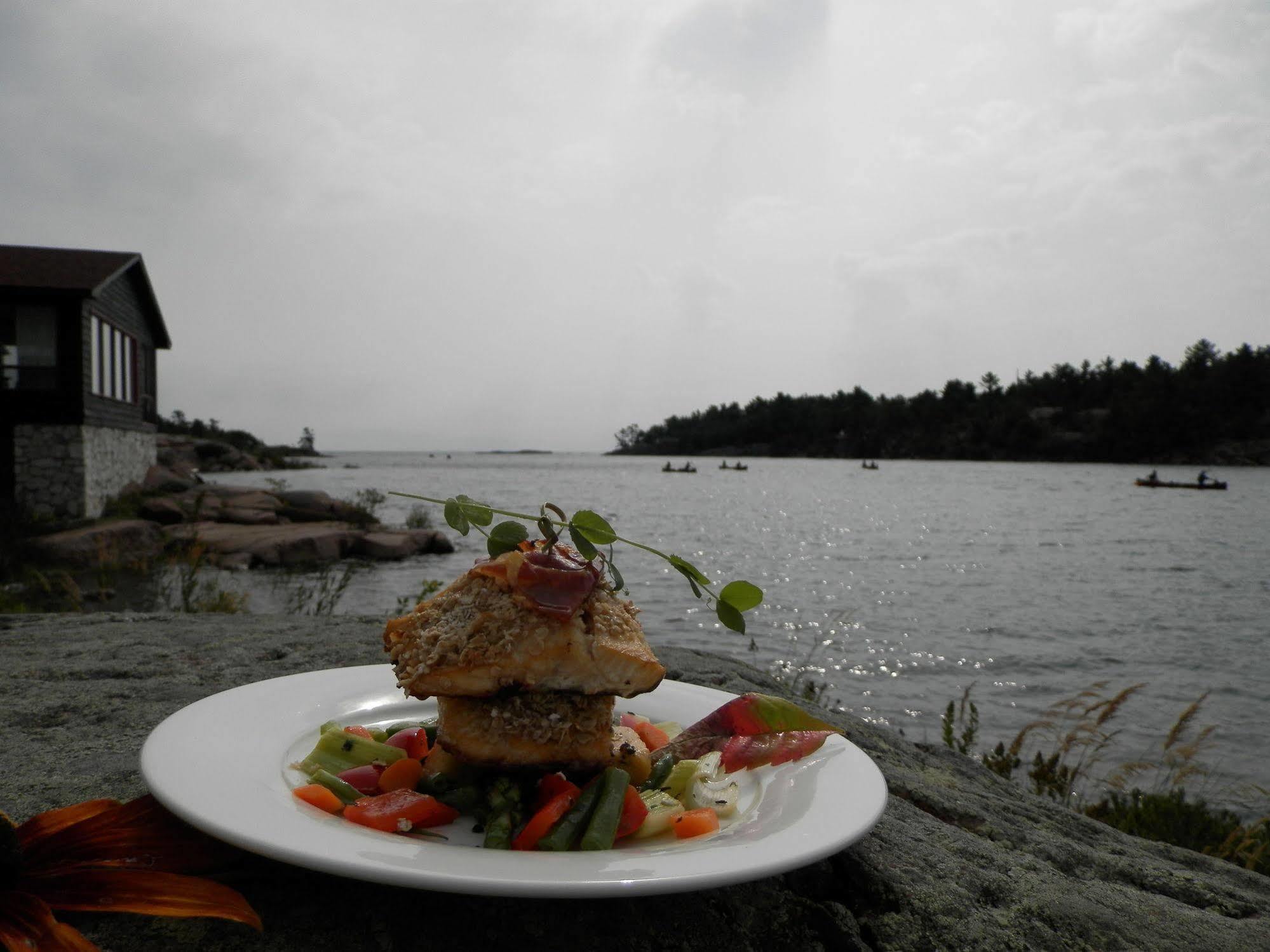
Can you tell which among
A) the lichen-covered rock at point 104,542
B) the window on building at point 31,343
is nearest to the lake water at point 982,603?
the lichen-covered rock at point 104,542

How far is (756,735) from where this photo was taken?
2225mm

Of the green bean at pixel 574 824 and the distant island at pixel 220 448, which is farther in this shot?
the distant island at pixel 220 448

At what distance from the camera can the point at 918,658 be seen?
1419cm

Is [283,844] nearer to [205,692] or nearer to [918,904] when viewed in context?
[918,904]

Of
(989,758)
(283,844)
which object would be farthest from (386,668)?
(989,758)

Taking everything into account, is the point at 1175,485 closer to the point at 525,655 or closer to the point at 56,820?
the point at 525,655

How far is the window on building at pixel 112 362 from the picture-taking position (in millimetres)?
24391

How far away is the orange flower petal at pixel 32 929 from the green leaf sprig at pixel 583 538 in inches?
41.2

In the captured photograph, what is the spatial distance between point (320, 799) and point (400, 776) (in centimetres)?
22

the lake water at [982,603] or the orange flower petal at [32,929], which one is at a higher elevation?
the orange flower petal at [32,929]

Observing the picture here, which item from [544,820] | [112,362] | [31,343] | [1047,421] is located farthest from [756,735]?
[1047,421]

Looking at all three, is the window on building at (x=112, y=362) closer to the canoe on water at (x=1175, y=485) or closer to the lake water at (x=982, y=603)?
the lake water at (x=982, y=603)

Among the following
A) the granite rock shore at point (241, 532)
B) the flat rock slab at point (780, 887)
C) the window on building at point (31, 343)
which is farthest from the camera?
the window on building at point (31, 343)

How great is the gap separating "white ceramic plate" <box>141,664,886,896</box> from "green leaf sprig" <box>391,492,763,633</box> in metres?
0.44
